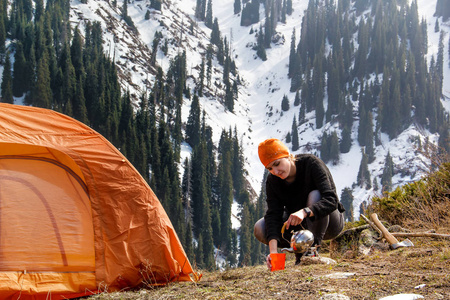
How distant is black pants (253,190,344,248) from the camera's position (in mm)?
4164

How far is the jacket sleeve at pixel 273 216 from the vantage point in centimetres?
422

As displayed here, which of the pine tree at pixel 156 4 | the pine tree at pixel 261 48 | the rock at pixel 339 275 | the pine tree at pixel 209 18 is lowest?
the rock at pixel 339 275

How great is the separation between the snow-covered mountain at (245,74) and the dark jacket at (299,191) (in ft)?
226

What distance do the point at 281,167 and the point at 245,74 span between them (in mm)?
124865

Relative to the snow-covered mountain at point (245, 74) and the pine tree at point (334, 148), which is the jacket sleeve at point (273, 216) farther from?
the pine tree at point (334, 148)

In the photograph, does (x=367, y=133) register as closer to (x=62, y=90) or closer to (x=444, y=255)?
(x=62, y=90)

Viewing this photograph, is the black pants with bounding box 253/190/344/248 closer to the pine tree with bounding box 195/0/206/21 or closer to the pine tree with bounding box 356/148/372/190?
the pine tree with bounding box 356/148/372/190

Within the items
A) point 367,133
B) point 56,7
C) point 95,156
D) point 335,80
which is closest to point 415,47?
point 335,80

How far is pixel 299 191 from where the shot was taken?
444 cm

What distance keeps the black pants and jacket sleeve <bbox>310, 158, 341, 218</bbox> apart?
0.30 ft

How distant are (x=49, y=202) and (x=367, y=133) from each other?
95035mm

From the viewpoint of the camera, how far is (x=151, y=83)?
8731cm

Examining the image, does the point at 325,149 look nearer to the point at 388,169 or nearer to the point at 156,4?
the point at 388,169

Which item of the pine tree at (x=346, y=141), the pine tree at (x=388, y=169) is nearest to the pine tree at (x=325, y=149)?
the pine tree at (x=346, y=141)
